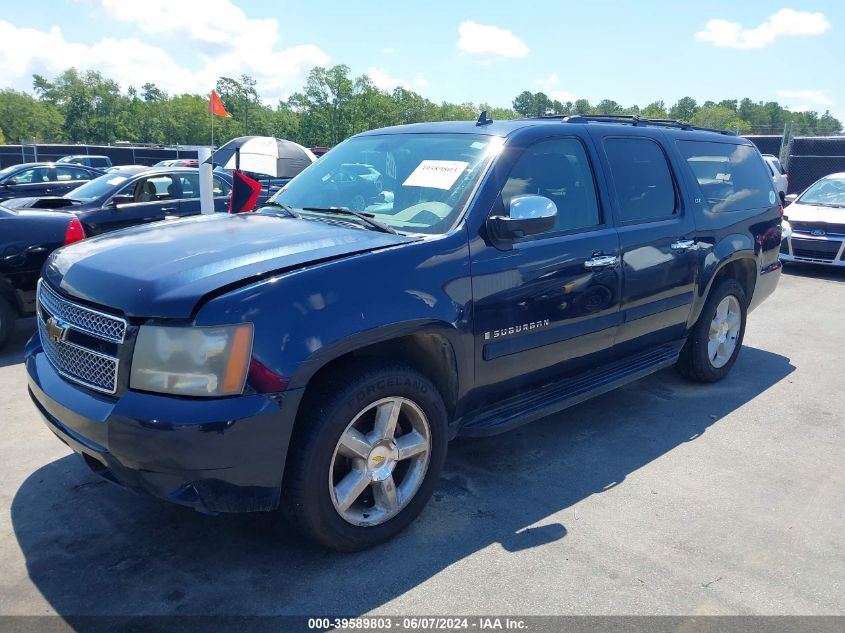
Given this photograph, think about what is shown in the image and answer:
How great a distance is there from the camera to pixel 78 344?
2.84 meters

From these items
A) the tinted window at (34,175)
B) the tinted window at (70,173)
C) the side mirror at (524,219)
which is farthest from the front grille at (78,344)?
the tinted window at (70,173)

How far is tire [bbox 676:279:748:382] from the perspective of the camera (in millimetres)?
5188

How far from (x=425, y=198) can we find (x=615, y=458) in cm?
198

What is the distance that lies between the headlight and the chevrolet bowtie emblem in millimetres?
615

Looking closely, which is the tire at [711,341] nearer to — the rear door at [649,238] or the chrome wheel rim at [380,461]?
the rear door at [649,238]

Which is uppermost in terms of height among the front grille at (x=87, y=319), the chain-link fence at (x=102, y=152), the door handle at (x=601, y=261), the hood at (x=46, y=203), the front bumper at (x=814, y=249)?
the chain-link fence at (x=102, y=152)

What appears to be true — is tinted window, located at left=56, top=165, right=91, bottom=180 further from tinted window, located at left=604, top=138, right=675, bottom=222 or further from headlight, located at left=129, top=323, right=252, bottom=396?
headlight, located at left=129, top=323, right=252, bottom=396

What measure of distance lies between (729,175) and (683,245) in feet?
3.86

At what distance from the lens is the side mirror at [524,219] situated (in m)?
3.33

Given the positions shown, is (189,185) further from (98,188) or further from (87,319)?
(87,319)

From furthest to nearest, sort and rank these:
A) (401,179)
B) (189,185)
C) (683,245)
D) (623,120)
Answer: (189,185)
(623,120)
(683,245)
(401,179)

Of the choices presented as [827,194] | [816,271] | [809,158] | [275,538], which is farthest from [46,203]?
[809,158]

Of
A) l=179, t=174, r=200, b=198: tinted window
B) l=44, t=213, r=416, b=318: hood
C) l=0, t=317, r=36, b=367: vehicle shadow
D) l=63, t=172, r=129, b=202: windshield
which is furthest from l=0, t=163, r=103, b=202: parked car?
l=44, t=213, r=416, b=318: hood

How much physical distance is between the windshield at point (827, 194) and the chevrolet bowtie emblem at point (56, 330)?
1195cm
